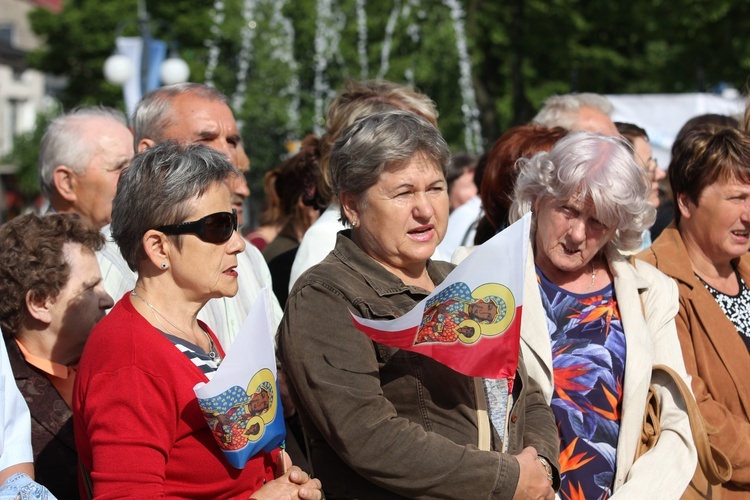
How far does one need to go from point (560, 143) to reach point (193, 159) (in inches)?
59.5

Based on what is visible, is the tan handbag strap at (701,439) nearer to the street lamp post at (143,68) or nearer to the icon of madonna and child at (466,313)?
the icon of madonna and child at (466,313)

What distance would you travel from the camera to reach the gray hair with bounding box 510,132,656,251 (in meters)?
3.51

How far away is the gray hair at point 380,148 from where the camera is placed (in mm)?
2996

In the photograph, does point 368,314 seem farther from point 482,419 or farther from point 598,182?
point 598,182

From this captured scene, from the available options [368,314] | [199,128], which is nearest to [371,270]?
[368,314]

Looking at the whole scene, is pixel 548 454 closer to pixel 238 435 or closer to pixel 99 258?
pixel 238 435

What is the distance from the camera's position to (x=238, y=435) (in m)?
2.58

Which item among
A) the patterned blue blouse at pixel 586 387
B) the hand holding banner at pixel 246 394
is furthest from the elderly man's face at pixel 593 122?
the hand holding banner at pixel 246 394

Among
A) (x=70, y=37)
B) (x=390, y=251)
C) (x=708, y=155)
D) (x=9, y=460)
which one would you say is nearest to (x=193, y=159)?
(x=390, y=251)

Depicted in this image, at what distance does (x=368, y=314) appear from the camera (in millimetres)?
2846

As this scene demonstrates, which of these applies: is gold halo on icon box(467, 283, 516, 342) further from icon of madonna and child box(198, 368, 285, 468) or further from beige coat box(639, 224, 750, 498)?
beige coat box(639, 224, 750, 498)

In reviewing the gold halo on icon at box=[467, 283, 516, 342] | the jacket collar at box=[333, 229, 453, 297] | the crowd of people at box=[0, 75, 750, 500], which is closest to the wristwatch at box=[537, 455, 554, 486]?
the crowd of people at box=[0, 75, 750, 500]

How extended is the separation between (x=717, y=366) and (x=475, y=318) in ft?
5.30

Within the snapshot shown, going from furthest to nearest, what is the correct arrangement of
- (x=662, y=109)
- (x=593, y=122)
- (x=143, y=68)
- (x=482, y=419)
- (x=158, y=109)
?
(x=143, y=68)
(x=662, y=109)
(x=593, y=122)
(x=158, y=109)
(x=482, y=419)
